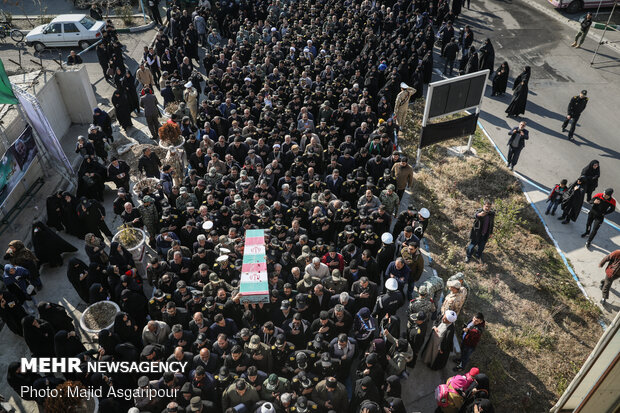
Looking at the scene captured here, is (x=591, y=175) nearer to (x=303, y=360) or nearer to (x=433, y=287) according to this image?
(x=433, y=287)

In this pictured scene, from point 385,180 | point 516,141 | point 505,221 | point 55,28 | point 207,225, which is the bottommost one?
point 505,221

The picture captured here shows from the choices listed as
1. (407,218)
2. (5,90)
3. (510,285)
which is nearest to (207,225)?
(407,218)

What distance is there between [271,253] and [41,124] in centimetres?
760

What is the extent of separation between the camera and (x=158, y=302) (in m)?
8.70

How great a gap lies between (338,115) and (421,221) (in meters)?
4.79

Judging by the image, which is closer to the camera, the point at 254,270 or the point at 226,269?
the point at 254,270

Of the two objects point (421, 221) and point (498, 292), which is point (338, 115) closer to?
point (421, 221)

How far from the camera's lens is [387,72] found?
16938 mm

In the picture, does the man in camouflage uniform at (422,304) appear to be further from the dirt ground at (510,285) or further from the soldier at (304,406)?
the soldier at (304,406)

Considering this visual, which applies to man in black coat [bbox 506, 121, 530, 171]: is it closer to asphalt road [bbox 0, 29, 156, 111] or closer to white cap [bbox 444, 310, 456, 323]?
white cap [bbox 444, 310, 456, 323]

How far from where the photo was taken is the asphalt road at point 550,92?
14.8 meters

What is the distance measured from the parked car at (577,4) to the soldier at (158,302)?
25.3 meters

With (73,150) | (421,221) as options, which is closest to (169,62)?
(73,150)

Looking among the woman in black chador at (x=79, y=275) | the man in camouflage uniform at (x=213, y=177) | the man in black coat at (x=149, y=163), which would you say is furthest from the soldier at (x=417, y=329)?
the man in black coat at (x=149, y=163)
